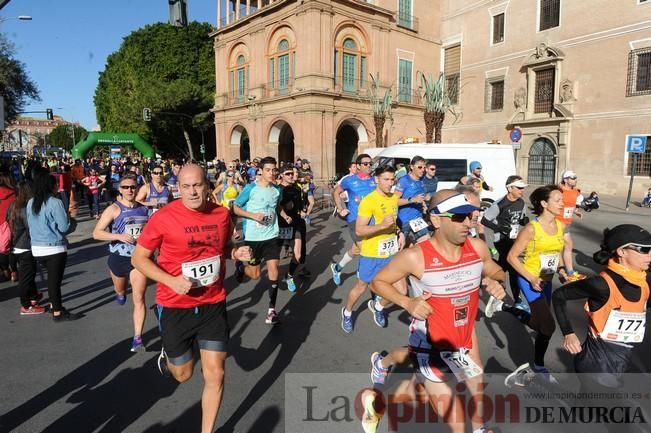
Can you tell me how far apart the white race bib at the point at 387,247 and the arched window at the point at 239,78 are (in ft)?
105

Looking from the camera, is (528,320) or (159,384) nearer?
(159,384)

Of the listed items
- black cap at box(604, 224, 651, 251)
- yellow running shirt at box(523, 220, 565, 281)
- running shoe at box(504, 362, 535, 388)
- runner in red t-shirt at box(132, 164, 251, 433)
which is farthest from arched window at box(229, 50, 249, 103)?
black cap at box(604, 224, 651, 251)

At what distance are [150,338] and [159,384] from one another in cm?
121

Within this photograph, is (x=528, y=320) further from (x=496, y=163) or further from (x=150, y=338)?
(x=496, y=163)

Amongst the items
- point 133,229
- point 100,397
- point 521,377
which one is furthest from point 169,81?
point 521,377

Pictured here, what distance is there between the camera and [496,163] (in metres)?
14.3

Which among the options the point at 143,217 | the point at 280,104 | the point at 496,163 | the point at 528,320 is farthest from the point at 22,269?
the point at 280,104

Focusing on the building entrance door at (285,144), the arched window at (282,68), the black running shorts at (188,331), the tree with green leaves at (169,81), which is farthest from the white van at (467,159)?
the tree with green leaves at (169,81)

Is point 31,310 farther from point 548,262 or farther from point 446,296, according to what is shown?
point 548,262

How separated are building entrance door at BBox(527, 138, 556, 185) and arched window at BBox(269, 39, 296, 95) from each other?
16.8m

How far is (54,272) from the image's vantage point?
216 inches

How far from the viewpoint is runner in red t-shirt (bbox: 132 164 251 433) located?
9.77 feet

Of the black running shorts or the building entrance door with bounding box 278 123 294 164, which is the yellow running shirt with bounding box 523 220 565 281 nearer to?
the black running shorts

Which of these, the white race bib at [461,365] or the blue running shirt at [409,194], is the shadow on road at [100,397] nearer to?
the white race bib at [461,365]
